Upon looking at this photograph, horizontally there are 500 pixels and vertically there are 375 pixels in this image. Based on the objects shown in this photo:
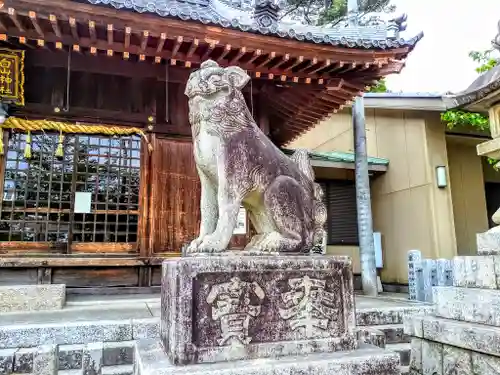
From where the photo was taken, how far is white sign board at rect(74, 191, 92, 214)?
23.2 ft

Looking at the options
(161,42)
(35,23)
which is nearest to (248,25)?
(161,42)

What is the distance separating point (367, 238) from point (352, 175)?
3.23 m

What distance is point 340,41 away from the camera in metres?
6.60

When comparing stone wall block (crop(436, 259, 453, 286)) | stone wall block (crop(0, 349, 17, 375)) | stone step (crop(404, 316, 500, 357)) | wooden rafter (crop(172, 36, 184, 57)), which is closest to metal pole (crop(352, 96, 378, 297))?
stone wall block (crop(436, 259, 453, 286))

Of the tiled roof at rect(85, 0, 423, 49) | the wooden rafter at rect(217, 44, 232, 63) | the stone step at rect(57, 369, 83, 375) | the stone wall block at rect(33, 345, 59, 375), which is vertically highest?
the tiled roof at rect(85, 0, 423, 49)

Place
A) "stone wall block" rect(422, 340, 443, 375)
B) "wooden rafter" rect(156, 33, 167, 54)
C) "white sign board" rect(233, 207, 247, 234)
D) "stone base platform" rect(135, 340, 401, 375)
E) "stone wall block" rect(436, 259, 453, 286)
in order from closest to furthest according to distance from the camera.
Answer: "stone base platform" rect(135, 340, 401, 375) < "stone wall block" rect(422, 340, 443, 375) < "wooden rafter" rect(156, 33, 167, 54) < "stone wall block" rect(436, 259, 453, 286) < "white sign board" rect(233, 207, 247, 234)

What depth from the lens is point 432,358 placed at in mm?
3982

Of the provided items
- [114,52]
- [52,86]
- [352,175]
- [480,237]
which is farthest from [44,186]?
[352,175]

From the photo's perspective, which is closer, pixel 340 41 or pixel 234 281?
pixel 234 281

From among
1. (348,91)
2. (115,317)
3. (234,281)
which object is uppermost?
(348,91)

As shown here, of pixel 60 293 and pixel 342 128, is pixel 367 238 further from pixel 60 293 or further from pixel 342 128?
pixel 60 293

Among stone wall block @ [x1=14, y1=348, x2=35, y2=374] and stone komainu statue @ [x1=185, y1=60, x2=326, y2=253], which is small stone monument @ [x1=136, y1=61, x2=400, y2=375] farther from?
stone wall block @ [x1=14, y1=348, x2=35, y2=374]

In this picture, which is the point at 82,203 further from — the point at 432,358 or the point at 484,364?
the point at 484,364

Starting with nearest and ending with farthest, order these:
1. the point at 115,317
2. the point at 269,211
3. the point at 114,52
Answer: the point at 269,211 → the point at 115,317 → the point at 114,52
